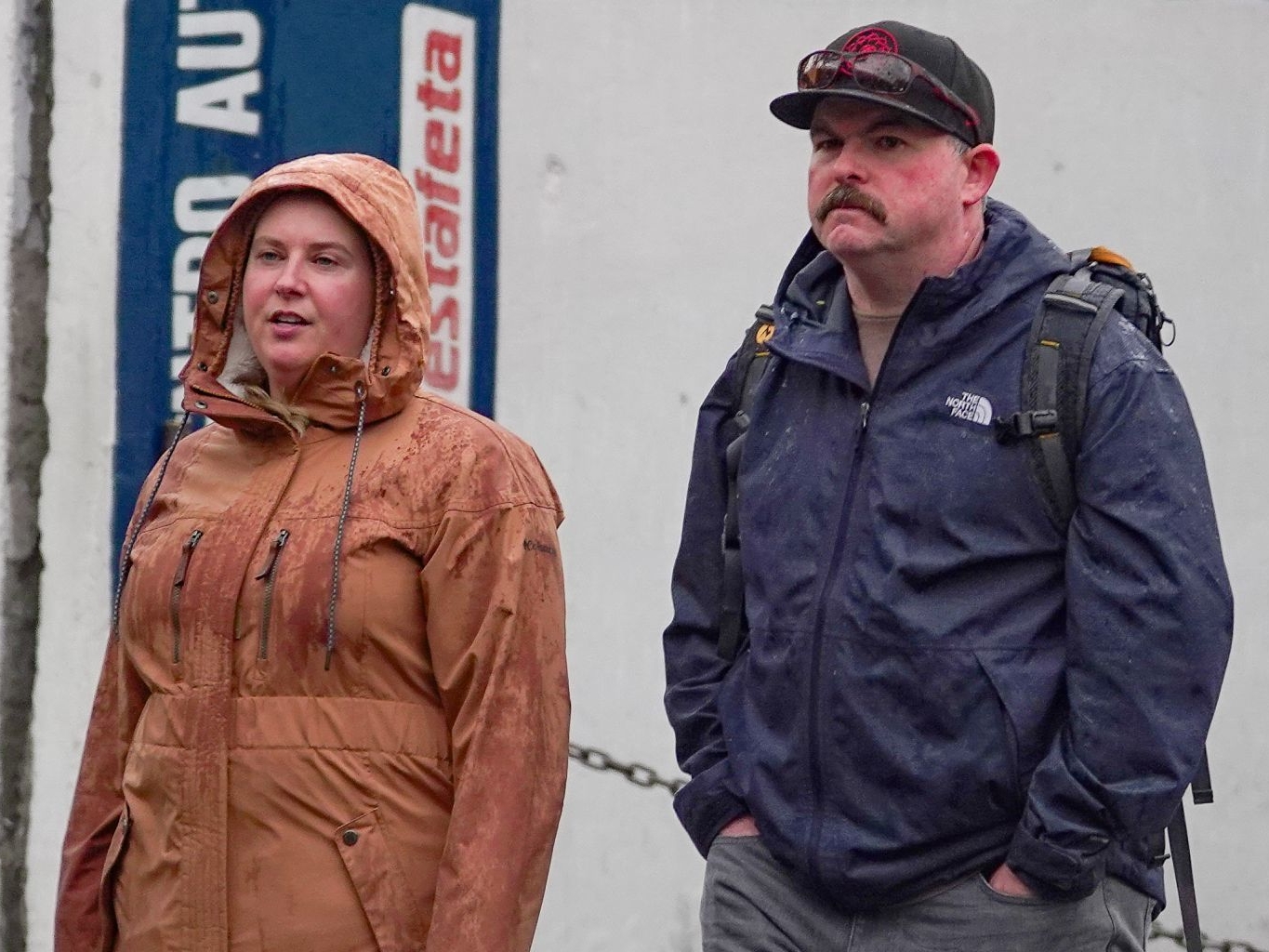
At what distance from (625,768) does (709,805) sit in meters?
1.74

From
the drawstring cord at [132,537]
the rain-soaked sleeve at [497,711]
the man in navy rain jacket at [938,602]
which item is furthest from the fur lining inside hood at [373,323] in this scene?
the man in navy rain jacket at [938,602]

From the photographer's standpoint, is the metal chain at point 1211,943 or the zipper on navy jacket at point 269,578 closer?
the zipper on navy jacket at point 269,578

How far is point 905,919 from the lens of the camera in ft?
9.91

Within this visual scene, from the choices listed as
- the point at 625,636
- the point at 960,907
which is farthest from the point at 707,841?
the point at 625,636

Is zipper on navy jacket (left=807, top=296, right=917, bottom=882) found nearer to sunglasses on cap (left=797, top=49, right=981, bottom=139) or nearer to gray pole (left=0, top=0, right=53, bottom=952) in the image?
sunglasses on cap (left=797, top=49, right=981, bottom=139)

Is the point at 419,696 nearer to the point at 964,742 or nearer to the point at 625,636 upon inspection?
the point at 964,742

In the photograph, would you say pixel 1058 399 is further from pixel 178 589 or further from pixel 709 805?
pixel 178 589

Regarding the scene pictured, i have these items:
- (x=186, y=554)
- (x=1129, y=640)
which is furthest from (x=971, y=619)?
(x=186, y=554)

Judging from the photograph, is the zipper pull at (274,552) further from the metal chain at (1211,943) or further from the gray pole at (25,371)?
the metal chain at (1211,943)

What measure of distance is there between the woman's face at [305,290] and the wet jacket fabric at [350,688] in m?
0.05

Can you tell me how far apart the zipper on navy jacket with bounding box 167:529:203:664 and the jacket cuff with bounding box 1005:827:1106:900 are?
3.92 feet

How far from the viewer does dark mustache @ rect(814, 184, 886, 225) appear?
10.2 feet

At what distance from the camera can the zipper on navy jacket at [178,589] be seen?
10.1 ft

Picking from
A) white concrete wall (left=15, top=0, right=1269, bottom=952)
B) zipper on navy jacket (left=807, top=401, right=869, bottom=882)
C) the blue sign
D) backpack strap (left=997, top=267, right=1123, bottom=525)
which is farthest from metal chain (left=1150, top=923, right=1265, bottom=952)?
backpack strap (left=997, top=267, right=1123, bottom=525)
